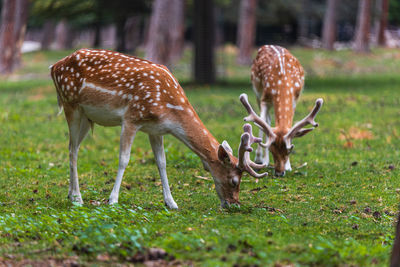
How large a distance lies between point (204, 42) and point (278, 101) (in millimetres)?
13522

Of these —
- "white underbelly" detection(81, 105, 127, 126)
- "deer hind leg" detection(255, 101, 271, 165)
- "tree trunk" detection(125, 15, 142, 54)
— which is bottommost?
"tree trunk" detection(125, 15, 142, 54)

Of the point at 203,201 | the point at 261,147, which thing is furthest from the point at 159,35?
the point at 203,201

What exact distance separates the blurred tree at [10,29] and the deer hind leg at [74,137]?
68.4 ft

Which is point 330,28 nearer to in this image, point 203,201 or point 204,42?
point 204,42

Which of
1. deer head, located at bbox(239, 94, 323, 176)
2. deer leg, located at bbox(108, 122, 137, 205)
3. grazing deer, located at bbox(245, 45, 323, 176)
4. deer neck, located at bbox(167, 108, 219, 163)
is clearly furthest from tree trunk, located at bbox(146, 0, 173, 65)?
deer neck, located at bbox(167, 108, 219, 163)

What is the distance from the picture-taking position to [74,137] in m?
7.61

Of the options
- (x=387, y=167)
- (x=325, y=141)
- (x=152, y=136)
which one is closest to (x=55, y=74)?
(x=152, y=136)

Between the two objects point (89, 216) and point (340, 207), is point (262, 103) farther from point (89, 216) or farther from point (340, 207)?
point (89, 216)

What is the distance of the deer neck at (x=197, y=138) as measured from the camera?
6.90 m

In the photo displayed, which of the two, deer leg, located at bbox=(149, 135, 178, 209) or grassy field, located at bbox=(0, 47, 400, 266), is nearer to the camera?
grassy field, located at bbox=(0, 47, 400, 266)

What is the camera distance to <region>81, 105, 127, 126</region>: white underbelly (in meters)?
7.10

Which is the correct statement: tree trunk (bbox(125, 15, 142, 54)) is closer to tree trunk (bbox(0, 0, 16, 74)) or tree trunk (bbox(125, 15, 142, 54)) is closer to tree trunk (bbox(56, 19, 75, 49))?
tree trunk (bbox(56, 19, 75, 49))

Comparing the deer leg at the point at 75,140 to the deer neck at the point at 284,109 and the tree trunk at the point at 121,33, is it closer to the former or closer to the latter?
the deer neck at the point at 284,109

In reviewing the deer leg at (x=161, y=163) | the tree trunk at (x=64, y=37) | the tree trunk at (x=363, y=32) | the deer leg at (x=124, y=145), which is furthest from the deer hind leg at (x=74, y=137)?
the tree trunk at (x=64, y=37)
